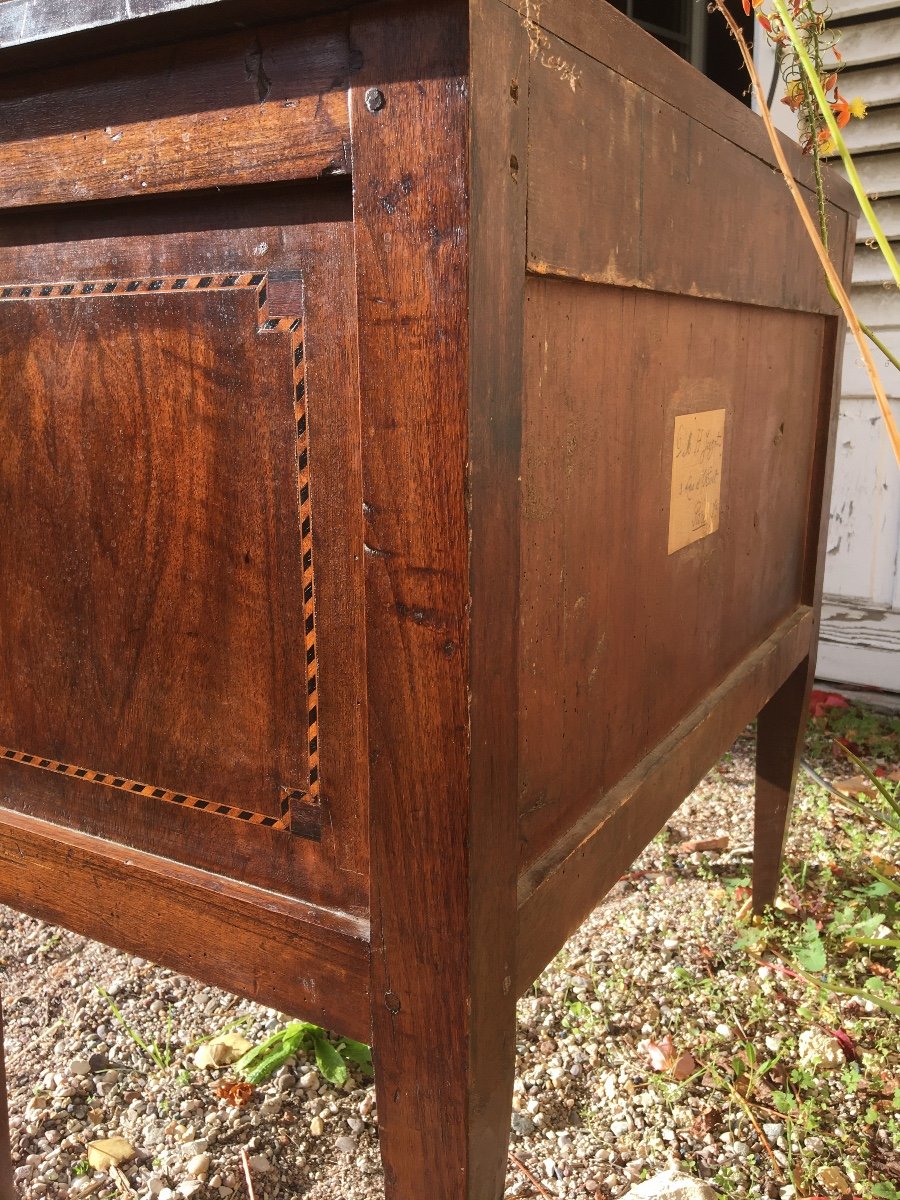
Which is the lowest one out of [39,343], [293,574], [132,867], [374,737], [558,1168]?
[558,1168]

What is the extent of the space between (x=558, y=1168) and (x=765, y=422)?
1.12 meters

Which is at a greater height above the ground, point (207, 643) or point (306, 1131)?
point (207, 643)

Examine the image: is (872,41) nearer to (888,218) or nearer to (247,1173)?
(888,218)

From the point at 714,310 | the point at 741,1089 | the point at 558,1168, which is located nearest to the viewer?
the point at 714,310

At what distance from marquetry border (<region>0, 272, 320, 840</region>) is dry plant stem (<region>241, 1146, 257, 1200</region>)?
2.47ft

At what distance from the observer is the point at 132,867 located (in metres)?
0.96

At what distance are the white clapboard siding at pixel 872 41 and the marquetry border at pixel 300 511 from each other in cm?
248

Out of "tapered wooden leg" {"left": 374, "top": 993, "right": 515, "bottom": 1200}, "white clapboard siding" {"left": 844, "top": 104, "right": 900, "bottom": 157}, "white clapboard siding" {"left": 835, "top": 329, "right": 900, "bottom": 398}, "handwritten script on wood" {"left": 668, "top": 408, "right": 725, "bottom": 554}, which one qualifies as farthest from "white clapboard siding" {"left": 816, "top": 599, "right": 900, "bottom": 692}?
"tapered wooden leg" {"left": 374, "top": 993, "right": 515, "bottom": 1200}

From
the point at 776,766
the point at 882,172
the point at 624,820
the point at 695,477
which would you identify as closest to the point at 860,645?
the point at 776,766

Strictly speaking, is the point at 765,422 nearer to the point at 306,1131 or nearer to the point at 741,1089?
the point at 741,1089

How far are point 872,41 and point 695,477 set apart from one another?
2.05 metres

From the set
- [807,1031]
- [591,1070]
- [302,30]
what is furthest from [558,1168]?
[302,30]

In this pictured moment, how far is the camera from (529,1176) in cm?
145

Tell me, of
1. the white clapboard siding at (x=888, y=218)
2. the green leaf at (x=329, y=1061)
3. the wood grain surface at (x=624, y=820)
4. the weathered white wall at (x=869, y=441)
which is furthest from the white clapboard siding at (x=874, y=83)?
the green leaf at (x=329, y=1061)
